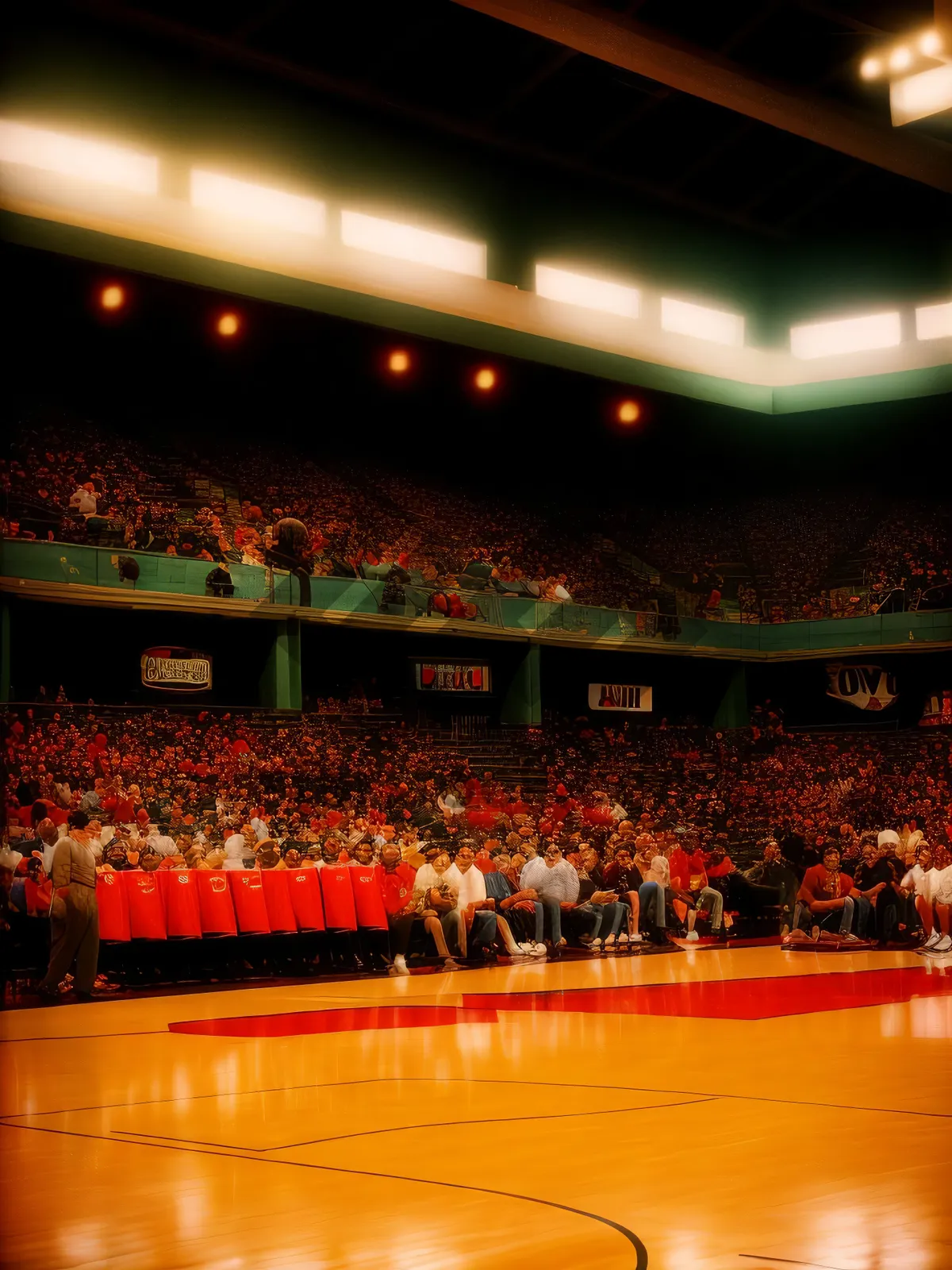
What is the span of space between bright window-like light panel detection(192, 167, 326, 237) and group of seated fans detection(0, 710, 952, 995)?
6.80m

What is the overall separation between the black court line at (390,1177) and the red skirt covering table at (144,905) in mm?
6074

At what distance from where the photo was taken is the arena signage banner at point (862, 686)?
27.0 metres

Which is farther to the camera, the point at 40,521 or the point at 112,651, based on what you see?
the point at 112,651

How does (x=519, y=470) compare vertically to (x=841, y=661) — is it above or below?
above

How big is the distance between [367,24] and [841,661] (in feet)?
48.5

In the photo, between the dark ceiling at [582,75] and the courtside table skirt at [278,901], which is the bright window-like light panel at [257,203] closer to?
the dark ceiling at [582,75]

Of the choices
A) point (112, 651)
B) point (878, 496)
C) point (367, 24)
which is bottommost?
point (112, 651)

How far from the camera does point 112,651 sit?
20.9 meters

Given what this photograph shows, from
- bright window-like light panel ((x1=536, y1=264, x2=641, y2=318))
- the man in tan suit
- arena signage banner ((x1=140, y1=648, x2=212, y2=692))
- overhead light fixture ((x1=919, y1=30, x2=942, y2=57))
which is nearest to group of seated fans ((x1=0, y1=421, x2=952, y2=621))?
arena signage banner ((x1=140, y1=648, x2=212, y2=692))

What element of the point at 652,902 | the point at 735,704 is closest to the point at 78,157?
the point at 652,902

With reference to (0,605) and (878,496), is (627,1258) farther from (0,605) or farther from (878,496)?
(878,496)

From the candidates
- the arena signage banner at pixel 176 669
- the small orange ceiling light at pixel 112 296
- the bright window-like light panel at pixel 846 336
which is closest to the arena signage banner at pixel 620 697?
the bright window-like light panel at pixel 846 336

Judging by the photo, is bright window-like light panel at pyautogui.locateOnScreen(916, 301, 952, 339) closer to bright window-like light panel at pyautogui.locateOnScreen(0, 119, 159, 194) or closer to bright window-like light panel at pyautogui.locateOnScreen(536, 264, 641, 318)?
bright window-like light panel at pyautogui.locateOnScreen(536, 264, 641, 318)

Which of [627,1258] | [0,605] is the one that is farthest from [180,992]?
[627,1258]
